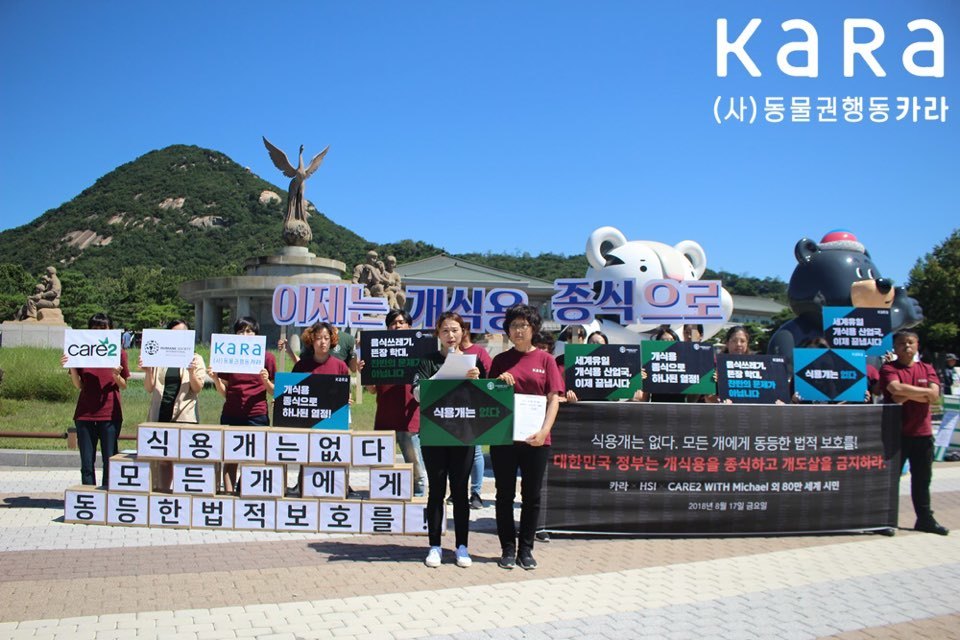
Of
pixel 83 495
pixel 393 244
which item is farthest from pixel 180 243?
pixel 83 495

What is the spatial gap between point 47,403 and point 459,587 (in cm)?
1280

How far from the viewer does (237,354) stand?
697 centimetres

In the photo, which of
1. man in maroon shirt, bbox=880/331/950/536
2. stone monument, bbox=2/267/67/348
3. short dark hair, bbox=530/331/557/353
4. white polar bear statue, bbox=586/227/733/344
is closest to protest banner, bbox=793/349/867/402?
man in maroon shirt, bbox=880/331/950/536

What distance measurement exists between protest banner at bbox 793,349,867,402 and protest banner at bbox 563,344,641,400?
176 cm

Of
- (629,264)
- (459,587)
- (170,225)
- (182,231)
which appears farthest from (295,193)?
(170,225)

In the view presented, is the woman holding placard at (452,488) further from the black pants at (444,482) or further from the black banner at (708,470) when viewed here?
the black banner at (708,470)

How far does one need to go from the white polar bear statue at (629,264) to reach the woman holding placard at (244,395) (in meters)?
11.7

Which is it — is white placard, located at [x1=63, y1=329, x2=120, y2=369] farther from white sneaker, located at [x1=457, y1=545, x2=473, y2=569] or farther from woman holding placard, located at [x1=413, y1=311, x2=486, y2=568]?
white sneaker, located at [x1=457, y1=545, x2=473, y2=569]

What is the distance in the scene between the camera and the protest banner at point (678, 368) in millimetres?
7914

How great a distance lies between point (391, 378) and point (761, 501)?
11.7ft

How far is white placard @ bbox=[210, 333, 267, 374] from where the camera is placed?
6910mm

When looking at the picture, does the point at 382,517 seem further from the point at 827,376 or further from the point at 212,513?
the point at 827,376

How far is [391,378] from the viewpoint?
23.7 feet

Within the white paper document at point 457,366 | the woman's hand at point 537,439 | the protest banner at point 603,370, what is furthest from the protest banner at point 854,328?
the white paper document at point 457,366
